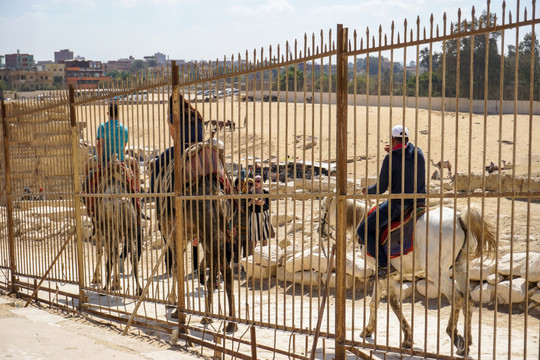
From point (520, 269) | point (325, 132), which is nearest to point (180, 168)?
point (520, 269)

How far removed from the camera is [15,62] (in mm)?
174750

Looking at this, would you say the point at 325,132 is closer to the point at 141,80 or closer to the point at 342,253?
the point at 141,80

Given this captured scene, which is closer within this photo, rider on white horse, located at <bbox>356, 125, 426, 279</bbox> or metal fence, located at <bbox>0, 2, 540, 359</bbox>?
metal fence, located at <bbox>0, 2, 540, 359</bbox>

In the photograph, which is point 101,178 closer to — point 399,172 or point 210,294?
point 210,294

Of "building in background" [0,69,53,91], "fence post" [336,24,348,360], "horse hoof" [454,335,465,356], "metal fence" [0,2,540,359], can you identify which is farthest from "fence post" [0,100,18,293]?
"building in background" [0,69,53,91]

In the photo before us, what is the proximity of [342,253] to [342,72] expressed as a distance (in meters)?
1.50

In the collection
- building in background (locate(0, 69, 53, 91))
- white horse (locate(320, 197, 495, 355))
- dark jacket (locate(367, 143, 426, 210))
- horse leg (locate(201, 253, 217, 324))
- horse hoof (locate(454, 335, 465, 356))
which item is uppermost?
building in background (locate(0, 69, 53, 91))

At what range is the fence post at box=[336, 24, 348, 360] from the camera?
5.35 metres

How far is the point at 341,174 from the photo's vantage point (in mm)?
5461

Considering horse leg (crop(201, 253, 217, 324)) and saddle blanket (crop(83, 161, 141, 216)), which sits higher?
saddle blanket (crop(83, 161, 141, 216))

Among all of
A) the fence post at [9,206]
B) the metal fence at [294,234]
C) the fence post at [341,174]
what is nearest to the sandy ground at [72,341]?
the metal fence at [294,234]

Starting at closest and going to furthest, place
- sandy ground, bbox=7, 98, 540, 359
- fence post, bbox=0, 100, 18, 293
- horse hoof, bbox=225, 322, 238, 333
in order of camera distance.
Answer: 1. sandy ground, bbox=7, 98, 540, 359
2. horse hoof, bbox=225, 322, 238, 333
3. fence post, bbox=0, 100, 18, 293

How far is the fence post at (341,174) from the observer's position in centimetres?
535

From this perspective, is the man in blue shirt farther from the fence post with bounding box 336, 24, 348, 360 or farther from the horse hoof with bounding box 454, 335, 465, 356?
the horse hoof with bounding box 454, 335, 465, 356
